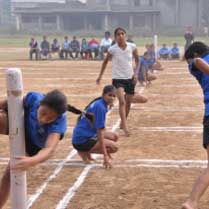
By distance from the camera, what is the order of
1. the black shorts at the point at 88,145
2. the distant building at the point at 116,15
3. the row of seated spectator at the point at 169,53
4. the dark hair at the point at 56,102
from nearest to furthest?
the dark hair at the point at 56,102
the black shorts at the point at 88,145
the row of seated spectator at the point at 169,53
the distant building at the point at 116,15

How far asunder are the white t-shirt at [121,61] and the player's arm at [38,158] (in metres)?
5.20

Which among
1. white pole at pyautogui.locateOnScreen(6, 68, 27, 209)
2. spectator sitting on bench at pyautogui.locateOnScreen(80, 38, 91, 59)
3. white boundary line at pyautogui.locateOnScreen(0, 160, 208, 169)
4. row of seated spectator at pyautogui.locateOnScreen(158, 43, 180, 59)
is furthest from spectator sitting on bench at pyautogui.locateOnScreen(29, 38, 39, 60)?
white pole at pyautogui.locateOnScreen(6, 68, 27, 209)

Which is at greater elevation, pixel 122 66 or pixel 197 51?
pixel 197 51

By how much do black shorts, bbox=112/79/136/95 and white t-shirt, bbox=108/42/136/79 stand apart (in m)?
0.07

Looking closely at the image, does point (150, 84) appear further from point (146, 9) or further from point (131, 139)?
point (146, 9)

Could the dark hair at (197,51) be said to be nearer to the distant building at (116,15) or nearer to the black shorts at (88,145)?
the black shorts at (88,145)

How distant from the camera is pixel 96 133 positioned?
265 inches

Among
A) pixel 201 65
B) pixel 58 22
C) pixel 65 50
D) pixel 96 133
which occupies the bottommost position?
pixel 65 50

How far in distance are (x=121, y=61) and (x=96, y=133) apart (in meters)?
2.53

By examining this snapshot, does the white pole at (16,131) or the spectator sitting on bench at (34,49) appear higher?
the white pole at (16,131)

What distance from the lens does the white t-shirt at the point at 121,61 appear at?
895cm

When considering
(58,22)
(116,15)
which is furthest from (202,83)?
(58,22)

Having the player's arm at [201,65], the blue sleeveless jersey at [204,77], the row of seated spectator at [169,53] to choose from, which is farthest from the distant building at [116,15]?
the player's arm at [201,65]

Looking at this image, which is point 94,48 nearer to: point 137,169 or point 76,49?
point 76,49
